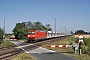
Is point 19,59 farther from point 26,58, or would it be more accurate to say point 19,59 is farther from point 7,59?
point 7,59

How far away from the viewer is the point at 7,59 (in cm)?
1841

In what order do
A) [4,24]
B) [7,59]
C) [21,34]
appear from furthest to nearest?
[21,34] < [4,24] < [7,59]

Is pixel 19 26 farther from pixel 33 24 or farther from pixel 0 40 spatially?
pixel 0 40

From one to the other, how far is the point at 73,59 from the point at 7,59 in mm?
6044

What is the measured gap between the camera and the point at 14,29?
3706 inches

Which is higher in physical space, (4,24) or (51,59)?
(4,24)

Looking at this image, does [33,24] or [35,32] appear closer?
[35,32]

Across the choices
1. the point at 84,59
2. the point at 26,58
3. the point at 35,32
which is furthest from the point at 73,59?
the point at 35,32

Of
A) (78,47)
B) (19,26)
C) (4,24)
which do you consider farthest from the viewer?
(19,26)

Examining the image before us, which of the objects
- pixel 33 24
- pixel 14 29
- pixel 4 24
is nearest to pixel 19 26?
pixel 14 29

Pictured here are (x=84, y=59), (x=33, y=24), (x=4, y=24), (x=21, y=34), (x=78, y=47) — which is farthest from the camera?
(x=33, y=24)

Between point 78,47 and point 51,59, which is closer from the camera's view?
point 51,59

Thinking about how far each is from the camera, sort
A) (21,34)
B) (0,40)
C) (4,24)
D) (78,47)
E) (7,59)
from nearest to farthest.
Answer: (7,59), (78,47), (0,40), (4,24), (21,34)

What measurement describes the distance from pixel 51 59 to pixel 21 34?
7067 centimetres
